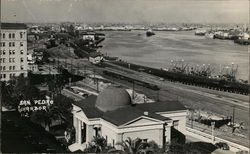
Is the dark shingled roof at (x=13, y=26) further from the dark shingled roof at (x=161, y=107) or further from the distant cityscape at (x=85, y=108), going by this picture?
the dark shingled roof at (x=161, y=107)

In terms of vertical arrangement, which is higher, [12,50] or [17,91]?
[12,50]

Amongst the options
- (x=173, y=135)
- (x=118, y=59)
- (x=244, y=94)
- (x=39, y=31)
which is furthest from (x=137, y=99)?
(x=244, y=94)

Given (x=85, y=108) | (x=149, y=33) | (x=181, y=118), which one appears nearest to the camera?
(x=85, y=108)

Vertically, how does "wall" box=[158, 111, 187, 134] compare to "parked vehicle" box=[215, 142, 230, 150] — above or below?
above

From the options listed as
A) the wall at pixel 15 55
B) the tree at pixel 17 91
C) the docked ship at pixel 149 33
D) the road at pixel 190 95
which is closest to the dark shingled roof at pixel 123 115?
the tree at pixel 17 91

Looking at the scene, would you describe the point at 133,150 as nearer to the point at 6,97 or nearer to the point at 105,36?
the point at 6,97

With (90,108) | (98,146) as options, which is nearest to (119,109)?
(90,108)

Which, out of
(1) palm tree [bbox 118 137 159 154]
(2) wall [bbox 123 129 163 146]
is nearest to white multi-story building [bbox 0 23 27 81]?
(2) wall [bbox 123 129 163 146]

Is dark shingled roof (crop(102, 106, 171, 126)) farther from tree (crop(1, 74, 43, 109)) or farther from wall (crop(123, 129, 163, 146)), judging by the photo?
Result: tree (crop(1, 74, 43, 109))

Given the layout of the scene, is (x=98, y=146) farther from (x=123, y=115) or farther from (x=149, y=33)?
(x=149, y=33)
